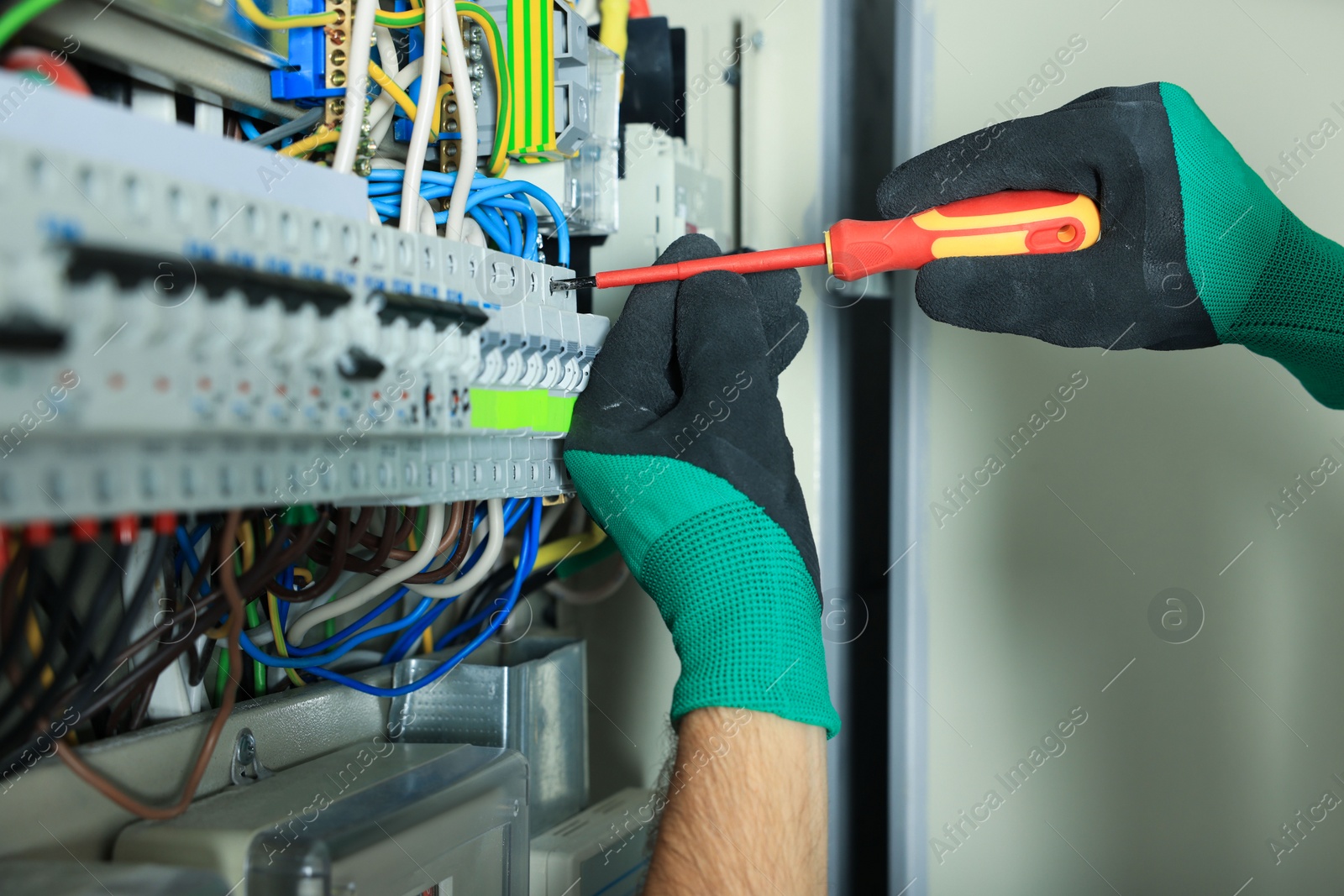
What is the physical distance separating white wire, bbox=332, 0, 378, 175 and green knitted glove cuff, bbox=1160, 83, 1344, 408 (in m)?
0.64

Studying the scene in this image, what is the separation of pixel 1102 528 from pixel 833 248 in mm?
517

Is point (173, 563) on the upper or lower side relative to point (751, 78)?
lower

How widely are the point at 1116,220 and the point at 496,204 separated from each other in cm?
53

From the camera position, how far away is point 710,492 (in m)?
0.71

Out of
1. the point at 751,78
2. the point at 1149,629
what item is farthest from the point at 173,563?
the point at 1149,629

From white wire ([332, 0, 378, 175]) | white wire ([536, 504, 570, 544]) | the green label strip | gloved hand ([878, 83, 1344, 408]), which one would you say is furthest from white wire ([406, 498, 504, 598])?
gloved hand ([878, 83, 1344, 408])

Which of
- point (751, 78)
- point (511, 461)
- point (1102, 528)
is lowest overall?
point (1102, 528)

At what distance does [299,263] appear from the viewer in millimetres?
517

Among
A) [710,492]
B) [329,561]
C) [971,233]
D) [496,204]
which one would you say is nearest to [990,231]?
[971,233]

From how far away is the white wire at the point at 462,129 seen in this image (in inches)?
28.0

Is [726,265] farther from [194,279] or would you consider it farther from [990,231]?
[194,279]

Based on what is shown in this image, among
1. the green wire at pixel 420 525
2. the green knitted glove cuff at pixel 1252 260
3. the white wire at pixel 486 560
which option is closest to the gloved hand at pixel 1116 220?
the green knitted glove cuff at pixel 1252 260

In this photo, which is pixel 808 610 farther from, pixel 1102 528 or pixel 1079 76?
pixel 1079 76

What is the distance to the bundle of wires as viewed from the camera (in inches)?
29.2
